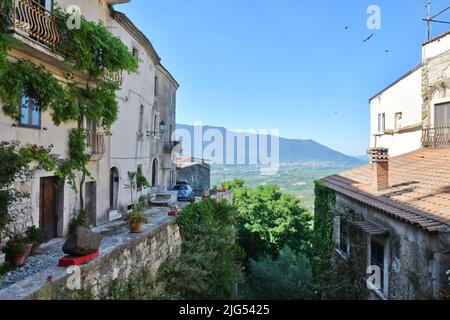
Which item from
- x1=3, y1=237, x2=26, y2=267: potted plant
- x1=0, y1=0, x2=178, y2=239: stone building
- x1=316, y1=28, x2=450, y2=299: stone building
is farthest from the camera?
x1=0, y1=0, x2=178, y2=239: stone building

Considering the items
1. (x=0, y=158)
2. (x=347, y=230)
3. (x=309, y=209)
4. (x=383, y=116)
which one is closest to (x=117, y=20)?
(x=0, y=158)

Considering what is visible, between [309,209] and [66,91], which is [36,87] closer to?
[66,91]

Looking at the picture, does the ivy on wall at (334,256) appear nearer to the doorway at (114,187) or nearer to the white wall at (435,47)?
the white wall at (435,47)

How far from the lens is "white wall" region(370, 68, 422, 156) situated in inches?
622

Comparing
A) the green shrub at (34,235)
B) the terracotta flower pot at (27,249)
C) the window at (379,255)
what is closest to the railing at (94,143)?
the green shrub at (34,235)

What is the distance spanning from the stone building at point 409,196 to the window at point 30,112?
936cm

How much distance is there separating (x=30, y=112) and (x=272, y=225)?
18.2 m

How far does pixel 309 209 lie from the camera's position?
2588cm

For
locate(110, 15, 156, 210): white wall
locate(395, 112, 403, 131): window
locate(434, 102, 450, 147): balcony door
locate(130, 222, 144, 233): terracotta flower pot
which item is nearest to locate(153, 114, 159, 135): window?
locate(110, 15, 156, 210): white wall

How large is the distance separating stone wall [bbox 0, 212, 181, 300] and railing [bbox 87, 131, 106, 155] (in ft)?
9.03

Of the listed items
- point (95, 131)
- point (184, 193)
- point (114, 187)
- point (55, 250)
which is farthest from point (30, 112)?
point (184, 193)

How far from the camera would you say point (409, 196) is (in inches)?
321

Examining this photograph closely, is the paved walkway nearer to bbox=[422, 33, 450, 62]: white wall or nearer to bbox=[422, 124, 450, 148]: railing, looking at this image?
bbox=[422, 124, 450, 148]: railing
